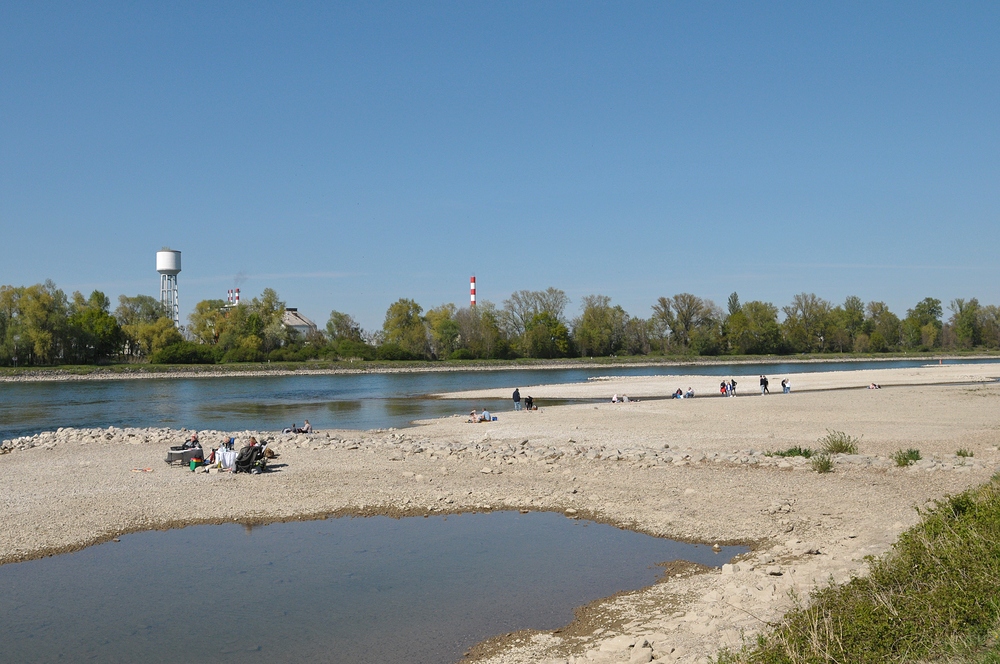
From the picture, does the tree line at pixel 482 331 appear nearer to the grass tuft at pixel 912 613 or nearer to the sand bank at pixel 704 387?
the sand bank at pixel 704 387

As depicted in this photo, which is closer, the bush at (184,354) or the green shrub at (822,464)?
the green shrub at (822,464)

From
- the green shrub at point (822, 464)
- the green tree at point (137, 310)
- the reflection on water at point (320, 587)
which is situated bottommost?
the reflection on water at point (320, 587)

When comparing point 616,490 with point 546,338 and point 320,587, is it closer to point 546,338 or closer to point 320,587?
point 320,587

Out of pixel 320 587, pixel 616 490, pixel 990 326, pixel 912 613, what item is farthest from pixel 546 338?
pixel 912 613

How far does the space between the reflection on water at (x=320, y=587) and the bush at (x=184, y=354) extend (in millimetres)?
110515

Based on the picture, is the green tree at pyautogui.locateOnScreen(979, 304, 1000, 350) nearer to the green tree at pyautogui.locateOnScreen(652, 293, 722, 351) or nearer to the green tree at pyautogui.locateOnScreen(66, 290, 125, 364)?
the green tree at pyautogui.locateOnScreen(652, 293, 722, 351)

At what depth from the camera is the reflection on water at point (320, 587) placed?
33.5 ft

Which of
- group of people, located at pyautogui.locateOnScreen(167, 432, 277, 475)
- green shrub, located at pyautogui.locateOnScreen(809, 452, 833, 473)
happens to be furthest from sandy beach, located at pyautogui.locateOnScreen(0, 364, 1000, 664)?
group of people, located at pyautogui.locateOnScreen(167, 432, 277, 475)

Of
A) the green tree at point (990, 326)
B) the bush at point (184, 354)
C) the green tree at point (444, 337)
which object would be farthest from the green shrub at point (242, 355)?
the green tree at point (990, 326)

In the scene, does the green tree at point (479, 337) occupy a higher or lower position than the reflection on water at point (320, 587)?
higher

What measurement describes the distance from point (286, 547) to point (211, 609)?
123 inches

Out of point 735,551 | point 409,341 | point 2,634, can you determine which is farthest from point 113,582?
point 409,341

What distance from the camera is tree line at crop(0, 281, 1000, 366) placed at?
118438 millimetres

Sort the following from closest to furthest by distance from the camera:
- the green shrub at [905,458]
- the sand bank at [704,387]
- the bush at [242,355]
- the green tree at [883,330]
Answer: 1. the green shrub at [905,458]
2. the sand bank at [704,387]
3. the bush at [242,355]
4. the green tree at [883,330]
